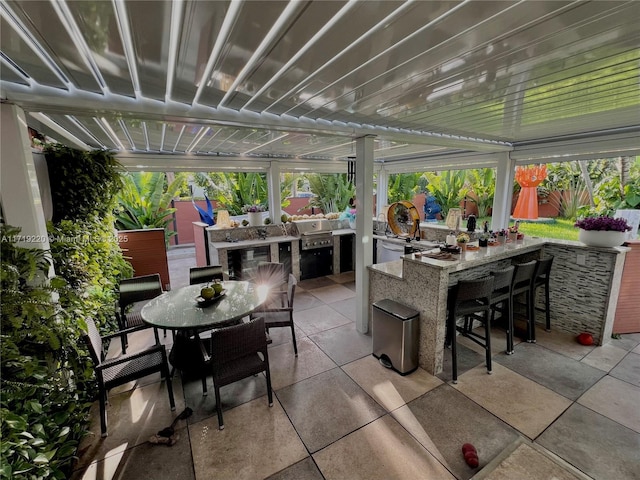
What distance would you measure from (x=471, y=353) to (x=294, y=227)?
13.6 ft

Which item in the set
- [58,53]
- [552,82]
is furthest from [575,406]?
[58,53]

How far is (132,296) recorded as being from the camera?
3.53 metres

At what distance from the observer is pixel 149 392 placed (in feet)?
9.38

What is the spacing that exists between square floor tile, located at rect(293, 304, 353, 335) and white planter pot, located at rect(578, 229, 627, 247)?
3.34 m

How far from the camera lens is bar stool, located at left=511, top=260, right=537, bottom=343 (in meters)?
3.30

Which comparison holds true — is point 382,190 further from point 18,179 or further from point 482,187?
point 18,179

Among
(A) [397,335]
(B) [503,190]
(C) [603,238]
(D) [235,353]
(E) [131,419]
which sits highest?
(B) [503,190]

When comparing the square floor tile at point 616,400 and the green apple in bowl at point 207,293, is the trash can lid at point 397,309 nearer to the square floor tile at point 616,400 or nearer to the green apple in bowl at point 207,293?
the square floor tile at point 616,400

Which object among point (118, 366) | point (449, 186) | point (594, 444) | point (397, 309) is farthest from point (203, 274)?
point (449, 186)

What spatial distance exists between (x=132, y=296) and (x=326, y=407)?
278cm

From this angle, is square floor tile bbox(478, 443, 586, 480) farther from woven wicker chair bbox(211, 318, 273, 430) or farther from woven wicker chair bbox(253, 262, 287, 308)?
woven wicker chair bbox(253, 262, 287, 308)

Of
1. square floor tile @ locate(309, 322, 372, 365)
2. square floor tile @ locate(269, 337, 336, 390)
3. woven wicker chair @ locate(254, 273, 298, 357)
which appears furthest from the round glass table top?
square floor tile @ locate(309, 322, 372, 365)

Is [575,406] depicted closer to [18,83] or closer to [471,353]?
[471,353]

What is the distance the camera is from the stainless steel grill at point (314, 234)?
6003 mm
